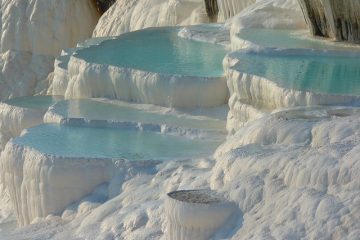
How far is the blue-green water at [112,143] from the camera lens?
10.2 metres

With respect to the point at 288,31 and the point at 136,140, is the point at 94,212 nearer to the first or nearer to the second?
the point at 136,140

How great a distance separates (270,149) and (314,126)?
15.3 inches

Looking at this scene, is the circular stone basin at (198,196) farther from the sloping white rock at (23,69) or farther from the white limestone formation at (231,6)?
the sloping white rock at (23,69)

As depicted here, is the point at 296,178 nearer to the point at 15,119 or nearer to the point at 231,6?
the point at 15,119

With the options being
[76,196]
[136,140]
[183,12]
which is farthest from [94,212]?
[183,12]

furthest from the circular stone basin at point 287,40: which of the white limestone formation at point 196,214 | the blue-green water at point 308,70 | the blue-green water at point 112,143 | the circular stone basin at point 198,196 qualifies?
the white limestone formation at point 196,214

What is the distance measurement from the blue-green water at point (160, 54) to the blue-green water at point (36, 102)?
28.9 inches

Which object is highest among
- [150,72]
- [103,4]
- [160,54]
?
[150,72]

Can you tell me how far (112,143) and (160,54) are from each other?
3105 millimetres

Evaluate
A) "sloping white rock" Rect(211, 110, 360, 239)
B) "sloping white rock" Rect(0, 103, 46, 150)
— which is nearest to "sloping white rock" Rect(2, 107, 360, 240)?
"sloping white rock" Rect(211, 110, 360, 239)

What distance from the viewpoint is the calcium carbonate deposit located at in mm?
7745

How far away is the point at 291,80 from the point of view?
412 inches

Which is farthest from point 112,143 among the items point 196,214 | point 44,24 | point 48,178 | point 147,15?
point 44,24

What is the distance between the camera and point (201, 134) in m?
10.9
